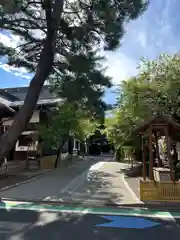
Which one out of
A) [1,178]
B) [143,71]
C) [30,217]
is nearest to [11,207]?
[30,217]

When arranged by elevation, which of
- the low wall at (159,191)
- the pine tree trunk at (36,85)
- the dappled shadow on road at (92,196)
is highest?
the pine tree trunk at (36,85)

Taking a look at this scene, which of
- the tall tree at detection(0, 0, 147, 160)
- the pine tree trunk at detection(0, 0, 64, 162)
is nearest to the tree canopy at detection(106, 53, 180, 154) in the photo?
the tall tree at detection(0, 0, 147, 160)

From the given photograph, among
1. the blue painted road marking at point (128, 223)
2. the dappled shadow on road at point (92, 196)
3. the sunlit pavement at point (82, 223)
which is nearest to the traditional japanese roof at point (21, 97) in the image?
the dappled shadow on road at point (92, 196)

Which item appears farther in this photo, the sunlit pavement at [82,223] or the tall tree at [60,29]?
the tall tree at [60,29]

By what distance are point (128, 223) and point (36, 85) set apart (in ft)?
22.5

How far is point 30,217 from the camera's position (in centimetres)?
762

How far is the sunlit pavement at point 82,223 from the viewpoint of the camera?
6.15 meters

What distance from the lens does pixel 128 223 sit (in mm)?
7316

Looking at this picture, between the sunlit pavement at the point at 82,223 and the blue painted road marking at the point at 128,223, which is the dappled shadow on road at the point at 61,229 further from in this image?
the blue painted road marking at the point at 128,223

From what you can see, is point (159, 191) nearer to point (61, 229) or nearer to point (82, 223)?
point (82, 223)

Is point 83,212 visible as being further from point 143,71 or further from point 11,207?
point 143,71

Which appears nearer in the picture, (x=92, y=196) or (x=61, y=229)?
(x=61, y=229)

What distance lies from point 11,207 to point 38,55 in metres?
7.07

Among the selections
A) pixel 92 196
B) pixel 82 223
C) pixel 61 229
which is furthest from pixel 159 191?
pixel 61 229
